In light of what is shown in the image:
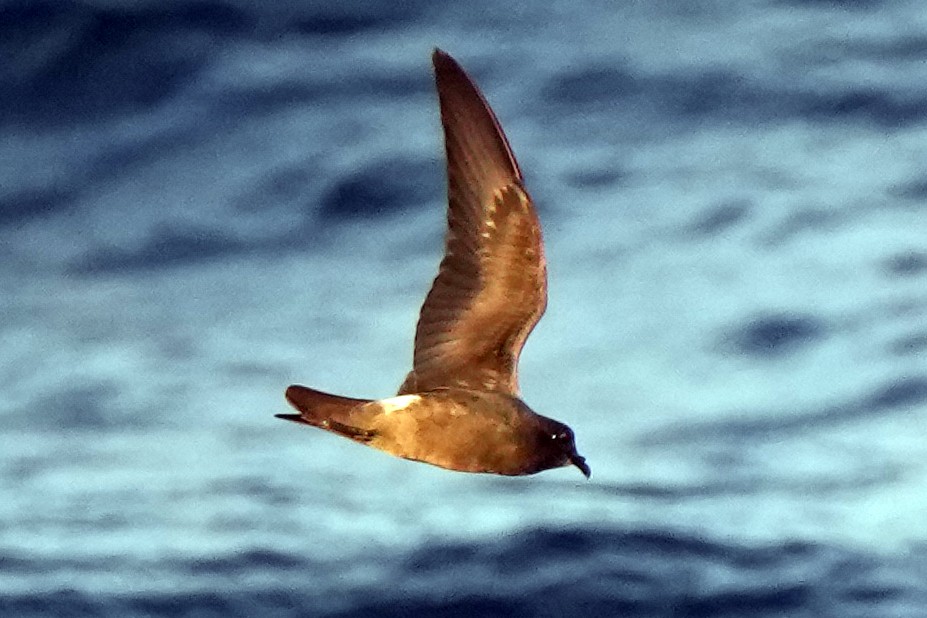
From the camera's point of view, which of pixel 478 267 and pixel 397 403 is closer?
pixel 397 403

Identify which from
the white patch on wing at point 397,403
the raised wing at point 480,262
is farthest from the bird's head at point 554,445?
the white patch on wing at point 397,403

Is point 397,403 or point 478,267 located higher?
point 478,267

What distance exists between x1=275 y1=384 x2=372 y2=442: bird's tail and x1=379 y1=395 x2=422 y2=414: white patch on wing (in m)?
0.08

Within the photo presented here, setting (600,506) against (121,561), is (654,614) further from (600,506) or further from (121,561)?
(121,561)

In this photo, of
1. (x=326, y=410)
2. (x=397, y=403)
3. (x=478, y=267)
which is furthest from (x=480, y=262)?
(x=326, y=410)

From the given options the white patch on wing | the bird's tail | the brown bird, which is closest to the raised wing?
the brown bird

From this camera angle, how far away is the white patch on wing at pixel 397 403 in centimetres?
739

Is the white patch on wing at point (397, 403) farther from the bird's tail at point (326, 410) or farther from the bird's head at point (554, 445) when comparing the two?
the bird's head at point (554, 445)

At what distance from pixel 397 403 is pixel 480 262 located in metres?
0.67

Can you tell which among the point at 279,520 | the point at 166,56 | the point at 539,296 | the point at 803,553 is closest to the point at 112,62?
the point at 166,56

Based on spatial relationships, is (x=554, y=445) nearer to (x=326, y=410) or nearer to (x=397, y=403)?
(x=397, y=403)

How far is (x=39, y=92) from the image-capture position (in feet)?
41.5

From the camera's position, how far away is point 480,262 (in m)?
7.80

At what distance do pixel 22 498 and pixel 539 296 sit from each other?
511 centimetres
